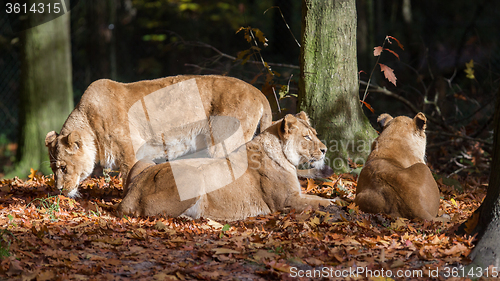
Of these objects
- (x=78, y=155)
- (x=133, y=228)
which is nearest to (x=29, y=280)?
(x=133, y=228)

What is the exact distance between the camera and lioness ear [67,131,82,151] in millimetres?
6176

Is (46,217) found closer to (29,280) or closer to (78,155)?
(78,155)

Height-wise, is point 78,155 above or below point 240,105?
below

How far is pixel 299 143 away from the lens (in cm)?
534

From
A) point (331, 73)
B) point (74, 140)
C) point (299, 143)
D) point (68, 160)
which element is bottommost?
point (68, 160)

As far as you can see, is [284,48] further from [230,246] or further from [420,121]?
[230,246]

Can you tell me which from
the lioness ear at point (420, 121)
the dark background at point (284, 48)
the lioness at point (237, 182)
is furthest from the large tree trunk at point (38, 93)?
the lioness ear at point (420, 121)

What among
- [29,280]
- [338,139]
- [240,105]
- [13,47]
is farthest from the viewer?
[13,47]

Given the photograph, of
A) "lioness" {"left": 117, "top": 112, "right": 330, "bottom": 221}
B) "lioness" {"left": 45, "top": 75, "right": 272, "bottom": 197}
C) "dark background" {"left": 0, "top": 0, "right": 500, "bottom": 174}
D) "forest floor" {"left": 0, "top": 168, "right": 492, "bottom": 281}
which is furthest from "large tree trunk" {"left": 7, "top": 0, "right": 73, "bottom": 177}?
"lioness" {"left": 117, "top": 112, "right": 330, "bottom": 221}

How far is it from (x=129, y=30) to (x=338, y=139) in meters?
16.2

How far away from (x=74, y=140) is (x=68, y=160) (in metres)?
0.32

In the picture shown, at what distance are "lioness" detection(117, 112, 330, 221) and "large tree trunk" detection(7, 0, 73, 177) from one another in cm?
447

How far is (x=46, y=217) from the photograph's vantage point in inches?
197

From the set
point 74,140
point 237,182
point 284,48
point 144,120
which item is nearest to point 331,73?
point 237,182
